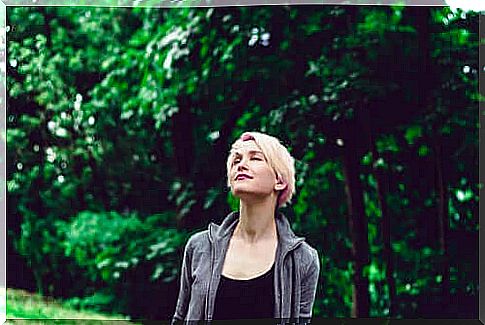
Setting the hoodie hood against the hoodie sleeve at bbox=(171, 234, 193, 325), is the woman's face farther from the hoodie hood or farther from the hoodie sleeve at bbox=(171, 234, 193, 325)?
the hoodie sleeve at bbox=(171, 234, 193, 325)

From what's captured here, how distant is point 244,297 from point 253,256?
7.3 inches

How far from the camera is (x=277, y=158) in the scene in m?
5.09

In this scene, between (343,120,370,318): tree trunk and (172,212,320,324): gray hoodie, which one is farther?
(343,120,370,318): tree trunk

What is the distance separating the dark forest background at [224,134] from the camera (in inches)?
208

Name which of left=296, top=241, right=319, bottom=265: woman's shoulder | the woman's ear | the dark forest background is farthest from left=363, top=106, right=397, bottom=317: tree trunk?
the woman's ear

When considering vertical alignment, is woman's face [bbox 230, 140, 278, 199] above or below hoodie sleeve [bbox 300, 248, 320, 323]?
above

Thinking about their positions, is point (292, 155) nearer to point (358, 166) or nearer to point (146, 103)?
point (358, 166)

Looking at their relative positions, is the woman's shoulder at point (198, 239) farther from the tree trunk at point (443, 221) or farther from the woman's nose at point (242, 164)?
the tree trunk at point (443, 221)

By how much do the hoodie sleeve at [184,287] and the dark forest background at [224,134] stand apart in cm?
11

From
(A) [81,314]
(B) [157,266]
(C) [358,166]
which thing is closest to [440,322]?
(C) [358,166]

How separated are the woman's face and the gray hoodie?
0.44 feet

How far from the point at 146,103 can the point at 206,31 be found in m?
0.45

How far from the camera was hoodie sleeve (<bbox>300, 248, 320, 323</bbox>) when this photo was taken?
16.4ft

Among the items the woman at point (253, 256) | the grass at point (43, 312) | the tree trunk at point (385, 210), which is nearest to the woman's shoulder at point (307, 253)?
the woman at point (253, 256)
